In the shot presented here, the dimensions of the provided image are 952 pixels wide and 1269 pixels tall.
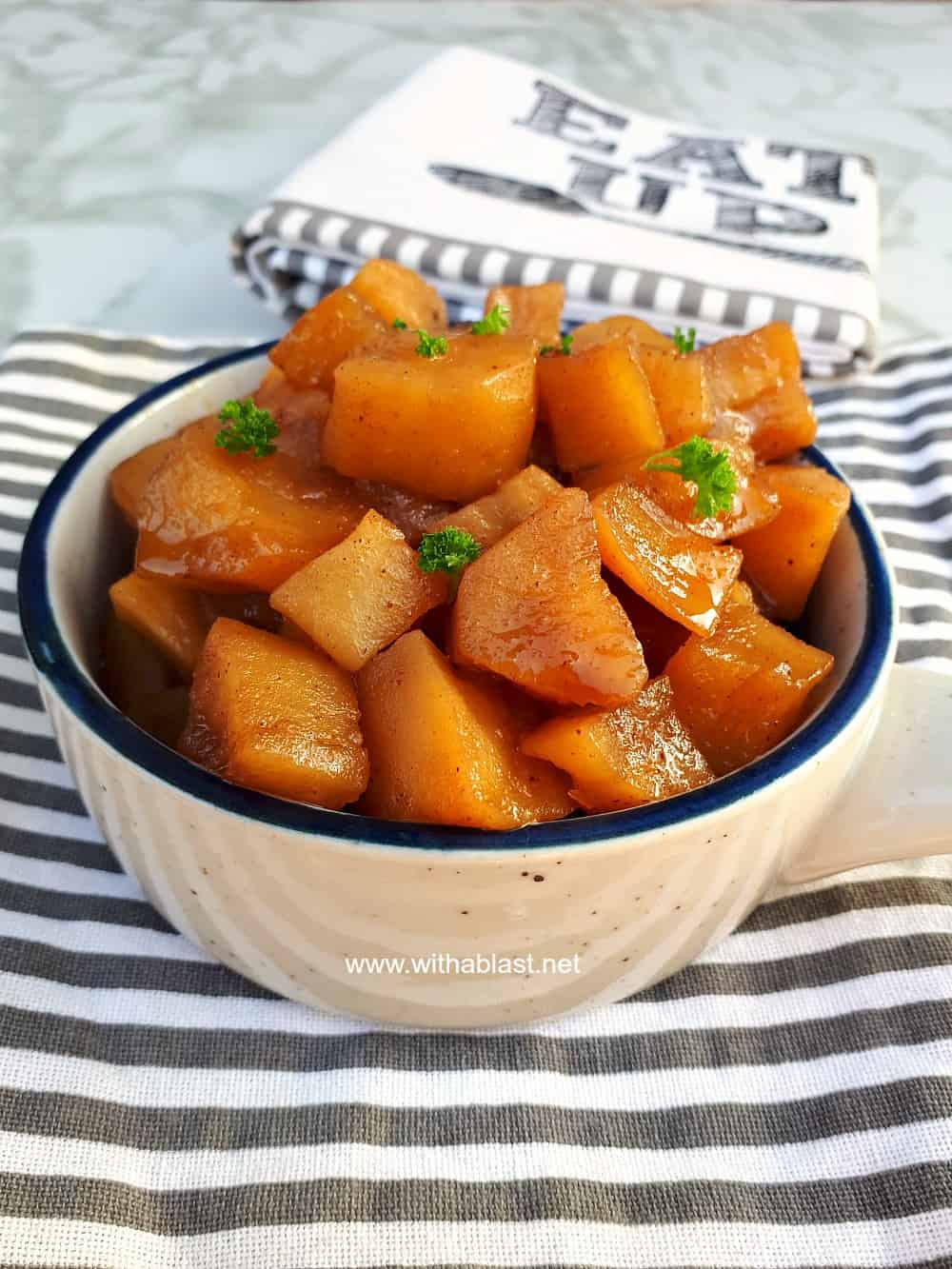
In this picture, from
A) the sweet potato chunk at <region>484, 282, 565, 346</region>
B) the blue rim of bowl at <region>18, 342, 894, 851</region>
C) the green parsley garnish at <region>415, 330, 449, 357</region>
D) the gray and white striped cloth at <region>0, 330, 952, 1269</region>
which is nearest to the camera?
the blue rim of bowl at <region>18, 342, 894, 851</region>

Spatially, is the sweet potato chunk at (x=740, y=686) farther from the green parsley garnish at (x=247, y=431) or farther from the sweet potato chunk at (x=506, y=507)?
the green parsley garnish at (x=247, y=431)

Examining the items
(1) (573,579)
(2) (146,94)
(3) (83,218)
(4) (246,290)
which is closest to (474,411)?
(1) (573,579)

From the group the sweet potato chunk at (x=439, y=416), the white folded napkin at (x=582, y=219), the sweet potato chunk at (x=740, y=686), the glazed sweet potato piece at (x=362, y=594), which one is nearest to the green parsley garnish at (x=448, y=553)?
the glazed sweet potato piece at (x=362, y=594)

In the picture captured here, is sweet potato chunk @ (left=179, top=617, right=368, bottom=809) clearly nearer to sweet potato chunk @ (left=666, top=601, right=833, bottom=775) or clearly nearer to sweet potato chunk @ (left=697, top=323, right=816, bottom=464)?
sweet potato chunk @ (left=666, top=601, right=833, bottom=775)

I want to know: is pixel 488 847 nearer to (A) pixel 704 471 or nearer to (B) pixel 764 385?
(A) pixel 704 471

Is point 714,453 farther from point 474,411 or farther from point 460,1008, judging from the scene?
point 460,1008

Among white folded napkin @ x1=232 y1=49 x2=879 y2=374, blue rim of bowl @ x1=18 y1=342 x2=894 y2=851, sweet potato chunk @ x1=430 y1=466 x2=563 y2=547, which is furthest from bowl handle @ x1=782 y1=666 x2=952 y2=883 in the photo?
white folded napkin @ x1=232 y1=49 x2=879 y2=374
